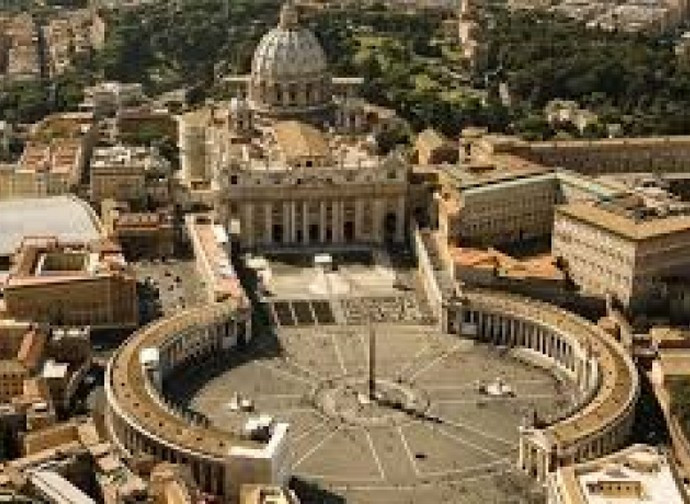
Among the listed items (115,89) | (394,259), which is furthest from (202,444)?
(115,89)

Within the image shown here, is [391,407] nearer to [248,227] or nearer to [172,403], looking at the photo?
[172,403]

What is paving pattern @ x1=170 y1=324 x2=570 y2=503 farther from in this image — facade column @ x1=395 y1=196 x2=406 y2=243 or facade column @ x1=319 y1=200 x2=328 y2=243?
facade column @ x1=395 y1=196 x2=406 y2=243

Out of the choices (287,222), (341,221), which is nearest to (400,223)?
(341,221)

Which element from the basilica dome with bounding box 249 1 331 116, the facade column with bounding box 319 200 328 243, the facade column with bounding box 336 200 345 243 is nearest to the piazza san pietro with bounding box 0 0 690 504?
the facade column with bounding box 319 200 328 243

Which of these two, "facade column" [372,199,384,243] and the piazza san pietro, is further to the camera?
"facade column" [372,199,384,243]

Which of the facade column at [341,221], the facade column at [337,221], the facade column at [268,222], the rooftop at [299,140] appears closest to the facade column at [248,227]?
the facade column at [268,222]
